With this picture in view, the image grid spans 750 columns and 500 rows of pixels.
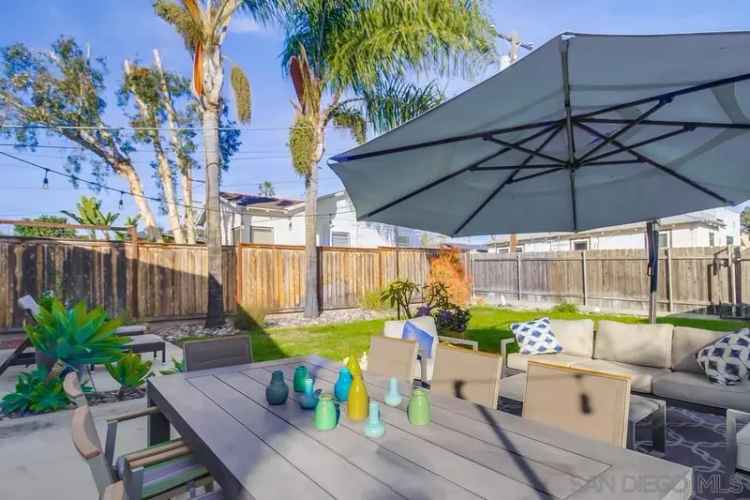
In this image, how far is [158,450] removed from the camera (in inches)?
83.5

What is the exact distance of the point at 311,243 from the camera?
30.7ft

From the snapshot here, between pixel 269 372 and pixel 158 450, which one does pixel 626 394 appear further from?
pixel 158 450

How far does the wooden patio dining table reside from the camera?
4.05ft

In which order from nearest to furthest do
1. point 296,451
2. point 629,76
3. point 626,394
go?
point 296,451 < point 626,394 < point 629,76

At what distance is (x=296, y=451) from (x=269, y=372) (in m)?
1.26

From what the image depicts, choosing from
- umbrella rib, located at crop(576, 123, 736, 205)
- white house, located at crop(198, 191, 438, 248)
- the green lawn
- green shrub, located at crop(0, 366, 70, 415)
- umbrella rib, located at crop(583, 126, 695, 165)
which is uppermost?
white house, located at crop(198, 191, 438, 248)

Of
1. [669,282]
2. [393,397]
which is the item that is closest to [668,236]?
[669,282]

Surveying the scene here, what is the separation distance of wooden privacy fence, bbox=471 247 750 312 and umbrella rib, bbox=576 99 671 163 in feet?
27.6

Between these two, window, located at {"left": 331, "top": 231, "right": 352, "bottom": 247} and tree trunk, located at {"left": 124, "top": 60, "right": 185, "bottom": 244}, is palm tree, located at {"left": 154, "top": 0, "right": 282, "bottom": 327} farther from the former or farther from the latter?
tree trunk, located at {"left": 124, "top": 60, "right": 185, "bottom": 244}

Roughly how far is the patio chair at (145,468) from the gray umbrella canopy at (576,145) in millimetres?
1874

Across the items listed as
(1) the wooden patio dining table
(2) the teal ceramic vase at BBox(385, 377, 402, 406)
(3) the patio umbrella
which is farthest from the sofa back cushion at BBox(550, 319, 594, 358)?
(2) the teal ceramic vase at BBox(385, 377, 402, 406)

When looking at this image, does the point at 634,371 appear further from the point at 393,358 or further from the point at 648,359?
→ the point at 393,358

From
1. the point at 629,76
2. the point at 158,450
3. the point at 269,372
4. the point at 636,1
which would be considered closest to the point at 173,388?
the point at 158,450

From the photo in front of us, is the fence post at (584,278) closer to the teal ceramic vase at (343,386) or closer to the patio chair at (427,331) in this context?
the patio chair at (427,331)
